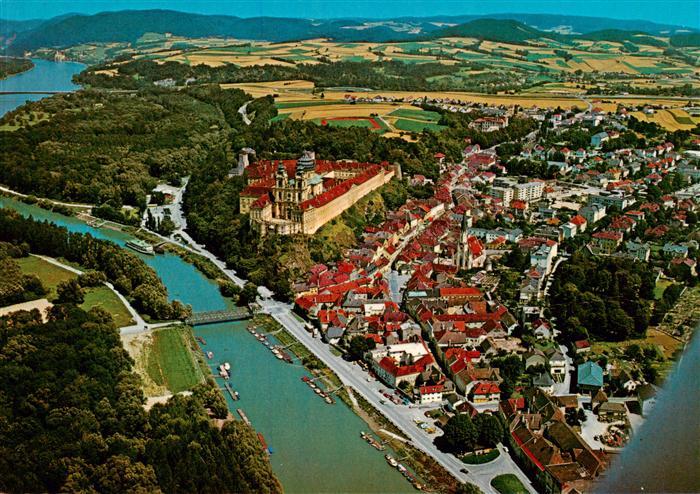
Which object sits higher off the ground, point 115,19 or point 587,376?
point 115,19

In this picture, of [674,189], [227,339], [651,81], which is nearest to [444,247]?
[227,339]

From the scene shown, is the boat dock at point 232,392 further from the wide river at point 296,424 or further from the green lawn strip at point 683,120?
the green lawn strip at point 683,120

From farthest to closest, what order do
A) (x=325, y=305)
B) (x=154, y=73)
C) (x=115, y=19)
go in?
1. (x=115, y=19)
2. (x=154, y=73)
3. (x=325, y=305)

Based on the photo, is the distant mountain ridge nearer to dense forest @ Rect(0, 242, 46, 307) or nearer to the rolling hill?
the rolling hill

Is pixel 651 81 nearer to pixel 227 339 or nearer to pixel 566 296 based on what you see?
pixel 566 296

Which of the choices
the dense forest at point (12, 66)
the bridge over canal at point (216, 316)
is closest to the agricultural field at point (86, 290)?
the bridge over canal at point (216, 316)

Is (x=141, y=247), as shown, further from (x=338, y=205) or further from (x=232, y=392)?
(x=232, y=392)
